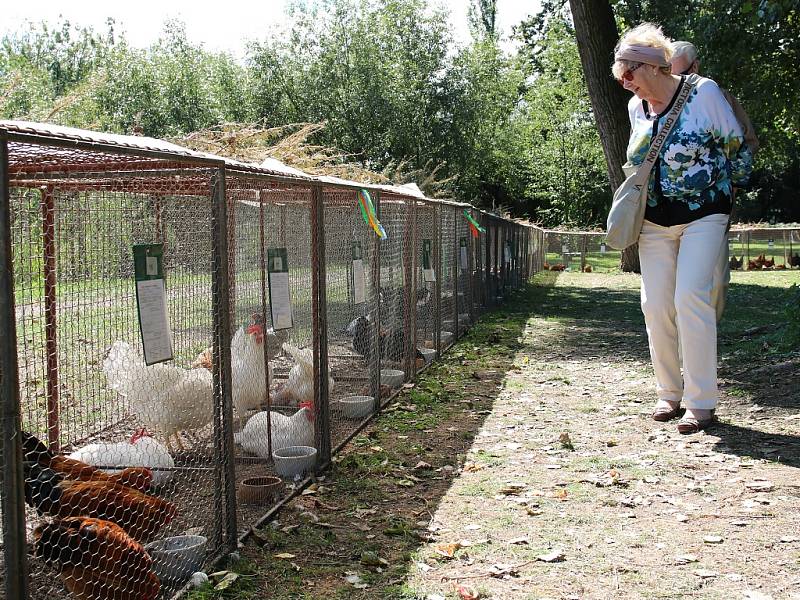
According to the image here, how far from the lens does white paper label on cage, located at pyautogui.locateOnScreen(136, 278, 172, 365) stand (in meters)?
2.96

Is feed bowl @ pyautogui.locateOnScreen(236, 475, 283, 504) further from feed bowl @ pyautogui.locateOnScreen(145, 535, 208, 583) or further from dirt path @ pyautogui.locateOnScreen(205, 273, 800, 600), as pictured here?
feed bowl @ pyautogui.locateOnScreen(145, 535, 208, 583)

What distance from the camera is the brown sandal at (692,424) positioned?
552 cm

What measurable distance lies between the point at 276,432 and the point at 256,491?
0.66 meters

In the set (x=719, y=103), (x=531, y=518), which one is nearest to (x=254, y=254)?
(x=531, y=518)

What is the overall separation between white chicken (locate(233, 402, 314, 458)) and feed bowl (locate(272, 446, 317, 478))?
0.07 metres

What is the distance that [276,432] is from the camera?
4.90 metres

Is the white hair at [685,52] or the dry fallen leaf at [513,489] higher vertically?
the white hair at [685,52]

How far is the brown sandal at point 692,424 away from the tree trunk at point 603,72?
469 inches

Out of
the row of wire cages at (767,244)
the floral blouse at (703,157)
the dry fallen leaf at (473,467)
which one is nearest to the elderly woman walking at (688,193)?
the floral blouse at (703,157)

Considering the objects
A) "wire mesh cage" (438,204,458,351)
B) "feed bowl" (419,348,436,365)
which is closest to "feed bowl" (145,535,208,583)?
"feed bowl" (419,348,436,365)

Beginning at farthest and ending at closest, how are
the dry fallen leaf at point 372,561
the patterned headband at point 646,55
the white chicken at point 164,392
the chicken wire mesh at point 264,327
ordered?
the patterned headband at point 646,55
the chicken wire mesh at point 264,327
the white chicken at point 164,392
the dry fallen leaf at point 372,561

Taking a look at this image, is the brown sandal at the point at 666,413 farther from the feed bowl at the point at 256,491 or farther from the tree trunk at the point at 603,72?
the tree trunk at the point at 603,72

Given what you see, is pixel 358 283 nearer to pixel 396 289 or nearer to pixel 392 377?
pixel 396 289

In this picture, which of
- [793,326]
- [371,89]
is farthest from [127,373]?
[371,89]
